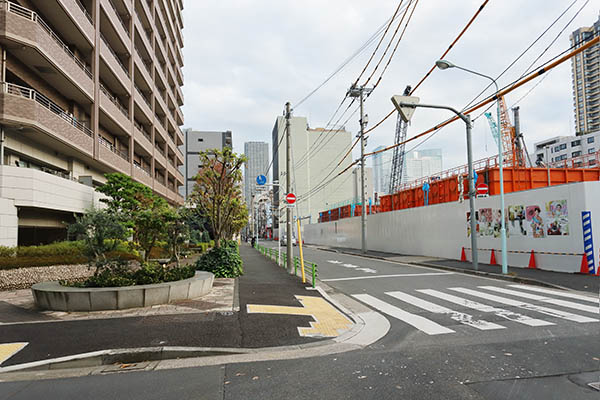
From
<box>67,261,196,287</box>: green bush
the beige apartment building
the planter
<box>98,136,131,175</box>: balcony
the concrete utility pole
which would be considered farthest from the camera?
<box>98,136,131,175</box>: balcony

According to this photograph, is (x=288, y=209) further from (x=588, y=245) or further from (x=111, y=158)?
(x=111, y=158)

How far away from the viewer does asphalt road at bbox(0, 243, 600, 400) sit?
170 inches

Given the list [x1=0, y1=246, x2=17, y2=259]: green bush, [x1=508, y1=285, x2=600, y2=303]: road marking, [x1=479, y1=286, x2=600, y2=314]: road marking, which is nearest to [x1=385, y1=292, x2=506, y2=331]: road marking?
[x1=479, y1=286, x2=600, y2=314]: road marking

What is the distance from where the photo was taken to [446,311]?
8.86 metres

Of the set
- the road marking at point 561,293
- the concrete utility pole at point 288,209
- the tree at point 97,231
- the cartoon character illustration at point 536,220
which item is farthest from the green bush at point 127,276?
the cartoon character illustration at point 536,220

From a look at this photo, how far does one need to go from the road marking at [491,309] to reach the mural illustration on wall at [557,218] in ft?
23.7

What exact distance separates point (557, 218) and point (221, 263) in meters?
14.0

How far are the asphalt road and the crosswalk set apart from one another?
0.06m

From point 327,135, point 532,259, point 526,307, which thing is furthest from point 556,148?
point 526,307

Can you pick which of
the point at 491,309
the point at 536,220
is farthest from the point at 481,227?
the point at 491,309

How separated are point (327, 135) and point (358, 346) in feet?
364

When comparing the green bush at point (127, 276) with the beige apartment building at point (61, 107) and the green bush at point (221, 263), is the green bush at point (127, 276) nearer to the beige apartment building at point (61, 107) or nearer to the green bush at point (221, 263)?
the green bush at point (221, 263)

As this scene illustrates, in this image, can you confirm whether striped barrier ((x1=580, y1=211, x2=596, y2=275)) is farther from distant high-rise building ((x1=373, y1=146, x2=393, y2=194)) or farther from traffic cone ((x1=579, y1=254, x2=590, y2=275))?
distant high-rise building ((x1=373, y1=146, x2=393, y2=194))

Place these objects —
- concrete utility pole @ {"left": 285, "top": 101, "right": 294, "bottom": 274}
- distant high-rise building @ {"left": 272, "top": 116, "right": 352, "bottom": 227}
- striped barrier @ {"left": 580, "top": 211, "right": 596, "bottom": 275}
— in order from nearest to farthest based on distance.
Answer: striped barrier @ {"left": 580, "top": 211, "right": 596, "bottom": 275} < concrete utility pole @ {"left": 285, "top": 101, "right": 294, "bottom": 274} < distant high-rise building @ {"left": 272, "top": 116, "right": 352, "bottom": 227}
